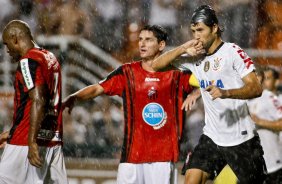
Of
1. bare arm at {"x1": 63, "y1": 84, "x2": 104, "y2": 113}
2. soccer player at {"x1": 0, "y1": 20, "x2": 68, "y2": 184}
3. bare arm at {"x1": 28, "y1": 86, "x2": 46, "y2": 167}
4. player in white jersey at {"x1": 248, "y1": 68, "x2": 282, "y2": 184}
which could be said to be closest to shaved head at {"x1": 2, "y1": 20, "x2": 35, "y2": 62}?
soccer player at {"x1": 0, "y1": 20, "x2": 68, "y2": 184}

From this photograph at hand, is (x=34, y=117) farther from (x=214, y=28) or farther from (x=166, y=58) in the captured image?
(x=214, y=28)

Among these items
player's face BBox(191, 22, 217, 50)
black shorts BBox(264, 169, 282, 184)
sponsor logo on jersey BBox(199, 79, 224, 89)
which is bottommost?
black shorts BBox(264, 169, 282, 184)

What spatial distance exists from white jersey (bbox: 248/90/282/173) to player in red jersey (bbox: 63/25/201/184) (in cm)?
185

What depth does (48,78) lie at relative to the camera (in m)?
6.01

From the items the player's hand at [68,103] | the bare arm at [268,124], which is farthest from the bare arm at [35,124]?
the bare arm at [268,124]

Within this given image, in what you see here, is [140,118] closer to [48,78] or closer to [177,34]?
[48,78]

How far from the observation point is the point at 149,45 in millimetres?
7191

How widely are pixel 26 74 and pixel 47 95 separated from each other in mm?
260

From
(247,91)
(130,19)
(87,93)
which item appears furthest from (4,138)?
(130,19)

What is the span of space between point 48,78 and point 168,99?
1469 mm

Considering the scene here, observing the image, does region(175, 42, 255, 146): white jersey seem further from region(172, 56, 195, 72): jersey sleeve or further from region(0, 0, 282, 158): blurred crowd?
region(0, 0, 282, 158): blurred crowd

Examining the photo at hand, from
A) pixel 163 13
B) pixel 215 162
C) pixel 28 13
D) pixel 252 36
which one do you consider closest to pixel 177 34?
pixel 163 13

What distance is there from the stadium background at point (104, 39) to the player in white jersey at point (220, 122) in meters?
3.55

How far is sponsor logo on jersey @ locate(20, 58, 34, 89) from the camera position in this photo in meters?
5.87
